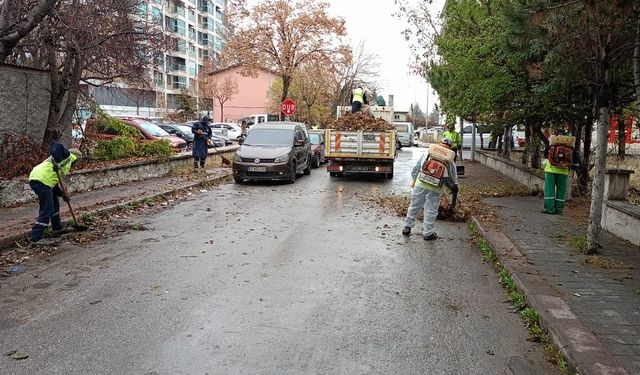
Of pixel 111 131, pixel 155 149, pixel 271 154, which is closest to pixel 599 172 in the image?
pixel 271 154

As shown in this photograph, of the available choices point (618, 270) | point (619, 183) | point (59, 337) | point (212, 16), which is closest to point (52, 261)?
point (59, 337)

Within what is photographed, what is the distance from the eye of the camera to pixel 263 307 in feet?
17.6

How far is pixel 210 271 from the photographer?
6.64 m

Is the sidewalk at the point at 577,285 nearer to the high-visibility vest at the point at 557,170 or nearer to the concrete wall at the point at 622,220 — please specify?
the concrete wall at the point at 622,220

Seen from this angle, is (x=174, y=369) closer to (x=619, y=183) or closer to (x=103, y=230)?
(x=103, y=230)

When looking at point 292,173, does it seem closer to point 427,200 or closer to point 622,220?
point 427,200

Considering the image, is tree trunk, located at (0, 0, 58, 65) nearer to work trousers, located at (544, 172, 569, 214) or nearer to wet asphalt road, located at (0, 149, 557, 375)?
wet asphalt road, located at (0, 149, 557, 375)

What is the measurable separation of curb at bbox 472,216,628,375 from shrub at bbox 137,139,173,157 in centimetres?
1236

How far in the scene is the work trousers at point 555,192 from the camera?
35.7 ft

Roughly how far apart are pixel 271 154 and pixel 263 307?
1067 cm

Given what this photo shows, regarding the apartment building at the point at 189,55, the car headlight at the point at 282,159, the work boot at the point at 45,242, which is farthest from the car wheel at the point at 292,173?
the apartment building at the point at 189,55

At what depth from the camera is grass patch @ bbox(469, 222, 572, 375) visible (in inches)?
169

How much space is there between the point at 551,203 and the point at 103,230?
8.37 m

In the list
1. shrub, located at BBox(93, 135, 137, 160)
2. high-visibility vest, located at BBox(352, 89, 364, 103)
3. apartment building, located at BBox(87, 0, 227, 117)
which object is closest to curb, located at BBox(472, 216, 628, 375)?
shrub, located at BBox(93, 135, 137, 160)
